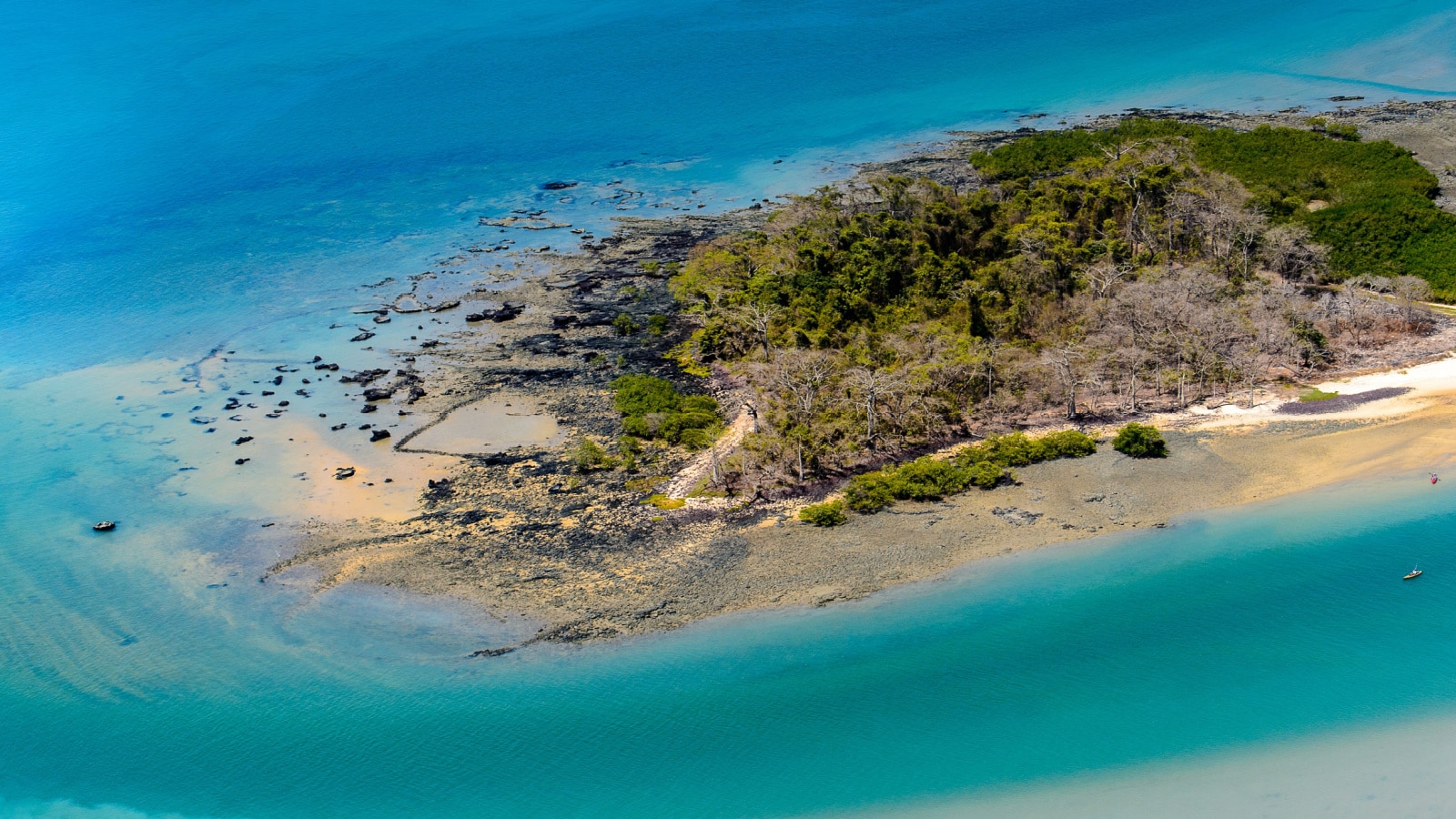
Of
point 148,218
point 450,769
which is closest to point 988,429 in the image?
point 450,769

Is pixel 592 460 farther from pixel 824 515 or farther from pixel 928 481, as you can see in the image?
pixel 928 481

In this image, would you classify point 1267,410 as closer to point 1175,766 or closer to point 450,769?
point 1175,766

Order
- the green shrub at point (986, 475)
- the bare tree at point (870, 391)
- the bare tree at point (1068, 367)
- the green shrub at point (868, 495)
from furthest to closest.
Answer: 1. the bare tree at point (1068, 367)
2. the bare tree at point (870, 391)
3. the green shrub at point (986, 475)
4. the green shrub at point (868, 495)

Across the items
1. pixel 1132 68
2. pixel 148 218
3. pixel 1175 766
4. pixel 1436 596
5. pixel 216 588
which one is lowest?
pixel 1175 766

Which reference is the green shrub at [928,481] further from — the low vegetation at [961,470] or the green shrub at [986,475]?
the green shrub at [986,475]

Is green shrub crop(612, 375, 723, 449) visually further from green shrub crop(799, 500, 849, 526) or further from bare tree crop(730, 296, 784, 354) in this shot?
green shrub crop(799, 500, 849, 526)

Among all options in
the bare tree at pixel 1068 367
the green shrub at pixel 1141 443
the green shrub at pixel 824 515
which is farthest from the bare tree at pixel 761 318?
the green shrub at pixel 1141 443
